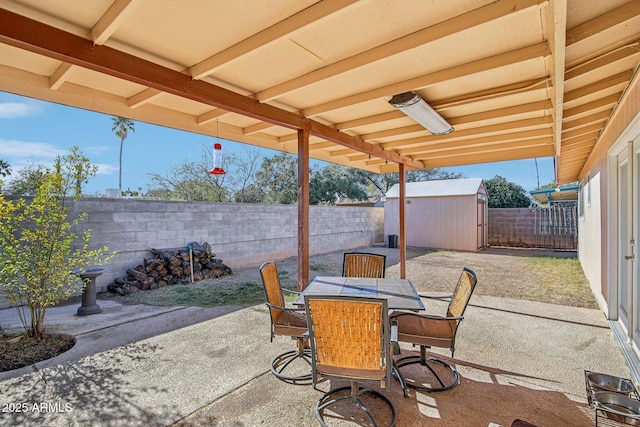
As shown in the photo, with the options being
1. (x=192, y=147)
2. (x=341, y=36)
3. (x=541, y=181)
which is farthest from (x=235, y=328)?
(x=541, y=181)

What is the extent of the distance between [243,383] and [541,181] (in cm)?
3244

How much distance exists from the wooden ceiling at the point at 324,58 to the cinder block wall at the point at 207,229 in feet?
8.99

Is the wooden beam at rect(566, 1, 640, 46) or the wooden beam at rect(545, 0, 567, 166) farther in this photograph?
the wooden beam at rect(566, 1, 640, 46)

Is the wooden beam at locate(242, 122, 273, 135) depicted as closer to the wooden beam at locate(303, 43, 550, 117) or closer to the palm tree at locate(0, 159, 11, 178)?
the wooden beam at locate(303, 43, 550, 117)

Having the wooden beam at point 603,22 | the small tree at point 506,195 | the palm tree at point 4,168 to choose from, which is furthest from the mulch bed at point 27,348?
the small tree at point 506,195

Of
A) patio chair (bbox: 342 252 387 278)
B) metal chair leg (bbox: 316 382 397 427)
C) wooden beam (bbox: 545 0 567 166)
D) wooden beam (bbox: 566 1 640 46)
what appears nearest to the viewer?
wooden beam (bbox: 545 0 567 166)

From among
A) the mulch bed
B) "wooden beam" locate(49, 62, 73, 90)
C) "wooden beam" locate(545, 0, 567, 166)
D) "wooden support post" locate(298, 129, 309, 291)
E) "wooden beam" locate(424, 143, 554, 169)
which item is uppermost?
"wooden beam" locate(49, 62, 73, 90)

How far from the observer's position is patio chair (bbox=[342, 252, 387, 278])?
12.2 ft

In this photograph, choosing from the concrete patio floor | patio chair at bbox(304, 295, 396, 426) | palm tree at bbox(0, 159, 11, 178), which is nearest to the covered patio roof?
the concrete patio floor

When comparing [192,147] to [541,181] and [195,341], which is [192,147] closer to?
[195,341]

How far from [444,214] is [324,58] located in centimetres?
1054

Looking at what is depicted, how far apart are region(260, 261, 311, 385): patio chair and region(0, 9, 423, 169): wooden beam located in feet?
5.06

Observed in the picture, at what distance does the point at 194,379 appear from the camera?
2.55m

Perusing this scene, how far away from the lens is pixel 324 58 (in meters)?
2.38
